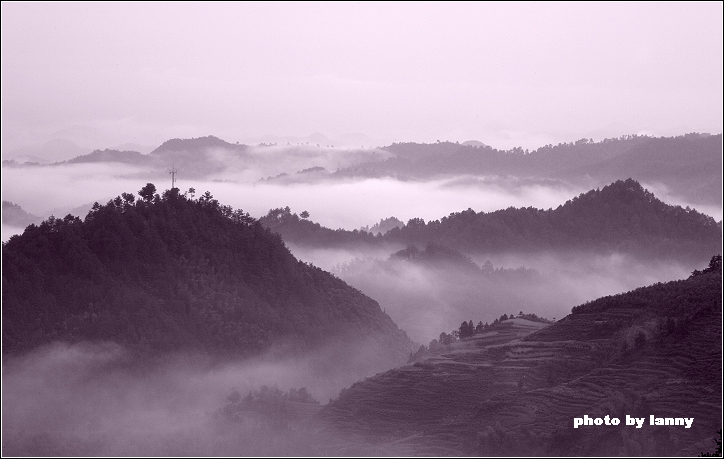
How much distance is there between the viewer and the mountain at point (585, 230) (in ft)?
340

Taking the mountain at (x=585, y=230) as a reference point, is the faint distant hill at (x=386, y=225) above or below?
above

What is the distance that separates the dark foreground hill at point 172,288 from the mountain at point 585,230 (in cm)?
4096

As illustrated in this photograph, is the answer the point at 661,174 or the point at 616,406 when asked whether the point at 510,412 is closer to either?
the point at 616,406

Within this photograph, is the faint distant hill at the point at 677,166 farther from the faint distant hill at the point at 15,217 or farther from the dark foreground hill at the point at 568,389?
the dark foreground hill at the point at 568,389

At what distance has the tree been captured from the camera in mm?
59281

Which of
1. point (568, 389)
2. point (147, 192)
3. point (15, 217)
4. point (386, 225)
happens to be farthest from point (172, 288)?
point (386, 225)

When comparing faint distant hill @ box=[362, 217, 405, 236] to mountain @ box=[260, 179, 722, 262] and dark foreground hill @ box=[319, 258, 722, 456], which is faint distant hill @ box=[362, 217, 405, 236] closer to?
mountain @ box=[260, 179, 722, 262]

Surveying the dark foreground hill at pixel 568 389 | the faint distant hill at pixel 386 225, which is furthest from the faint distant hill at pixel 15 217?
the dark foreground hill at pixel 568 389

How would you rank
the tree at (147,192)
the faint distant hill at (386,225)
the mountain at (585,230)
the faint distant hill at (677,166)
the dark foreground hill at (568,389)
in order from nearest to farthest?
the dark foreground hill at (568,389) < the tree at (147,192) < the mountain at (585,230) < the faint distant hill at (677,166) < the faint distant hill at (386,225)

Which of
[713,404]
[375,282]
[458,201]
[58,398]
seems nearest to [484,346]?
[713,404]

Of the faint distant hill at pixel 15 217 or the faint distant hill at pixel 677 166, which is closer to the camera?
the faint distant hill at pixel 15 217

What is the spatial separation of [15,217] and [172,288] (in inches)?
2886

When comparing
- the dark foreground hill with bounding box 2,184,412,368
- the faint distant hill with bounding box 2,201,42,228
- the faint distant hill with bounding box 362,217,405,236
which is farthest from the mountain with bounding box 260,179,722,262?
the faint distant hill with bounding box 362,217,405,236

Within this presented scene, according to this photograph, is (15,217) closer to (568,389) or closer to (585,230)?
(585,230)
